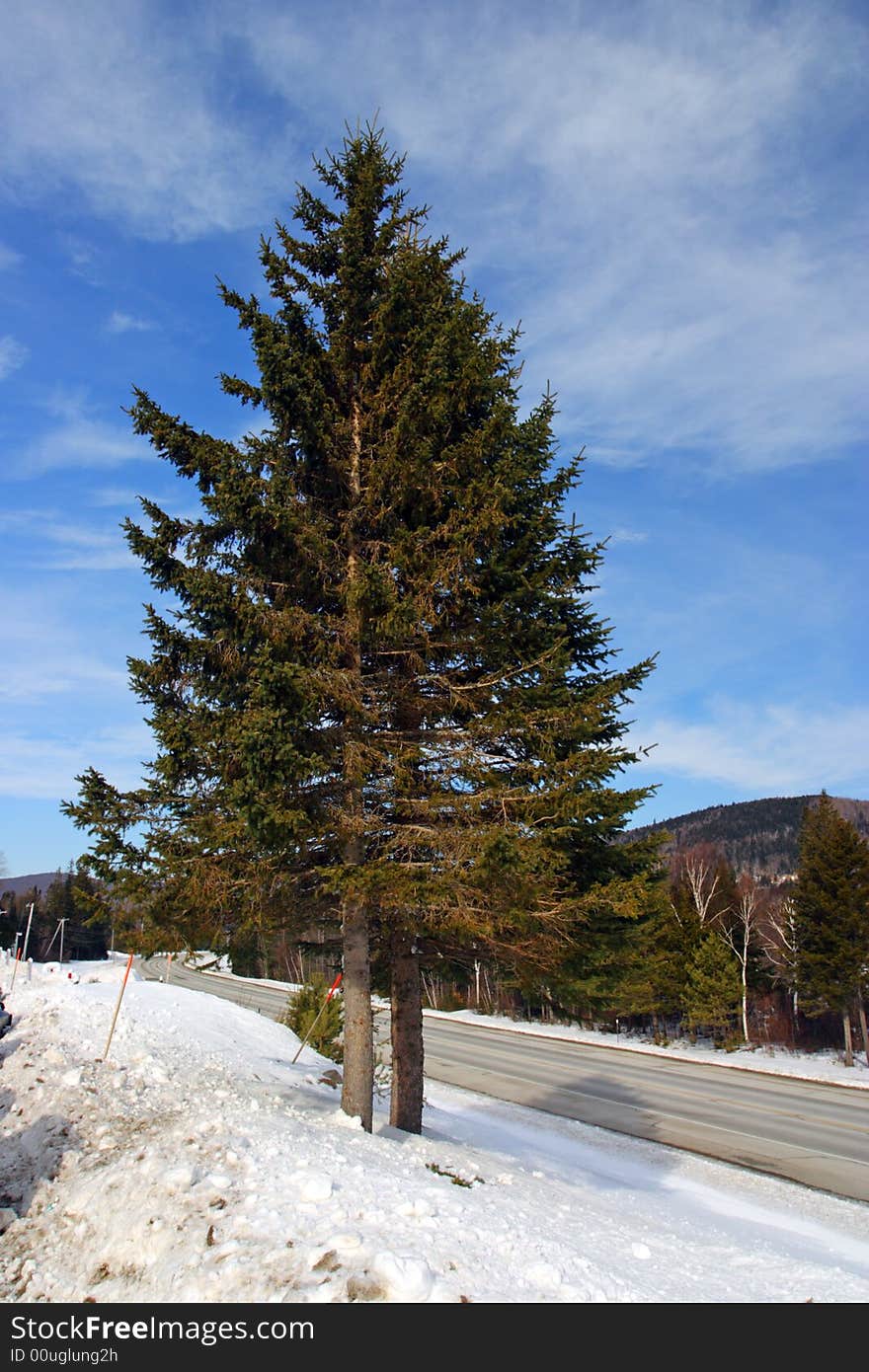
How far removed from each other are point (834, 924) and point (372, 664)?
109 feet

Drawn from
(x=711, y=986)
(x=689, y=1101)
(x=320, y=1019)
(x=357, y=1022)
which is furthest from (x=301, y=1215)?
(x=711, y=986)

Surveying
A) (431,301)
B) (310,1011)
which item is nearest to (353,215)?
(431,301)

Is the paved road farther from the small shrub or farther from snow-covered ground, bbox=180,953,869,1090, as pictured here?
the small shrub

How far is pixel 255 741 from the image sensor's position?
7.36 m

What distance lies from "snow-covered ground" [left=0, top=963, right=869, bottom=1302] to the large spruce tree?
5.96 ft

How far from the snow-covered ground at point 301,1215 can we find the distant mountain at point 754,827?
439 feet

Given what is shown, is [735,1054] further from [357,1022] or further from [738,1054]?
[357,1022]

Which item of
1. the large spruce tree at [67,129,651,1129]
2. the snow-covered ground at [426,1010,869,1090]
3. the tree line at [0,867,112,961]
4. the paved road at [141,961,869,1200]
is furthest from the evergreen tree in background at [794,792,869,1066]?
the tree line at [0,867,112,961]

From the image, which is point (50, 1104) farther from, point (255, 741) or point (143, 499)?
point (143, 499)

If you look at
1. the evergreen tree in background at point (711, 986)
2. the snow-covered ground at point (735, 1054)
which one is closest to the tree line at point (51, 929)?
the snow-covered ground at point (735, 1054)

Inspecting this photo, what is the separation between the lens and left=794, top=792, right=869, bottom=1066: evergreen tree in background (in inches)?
1341

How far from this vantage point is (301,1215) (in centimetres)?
543

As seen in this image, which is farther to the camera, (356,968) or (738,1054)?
(738,1054)
